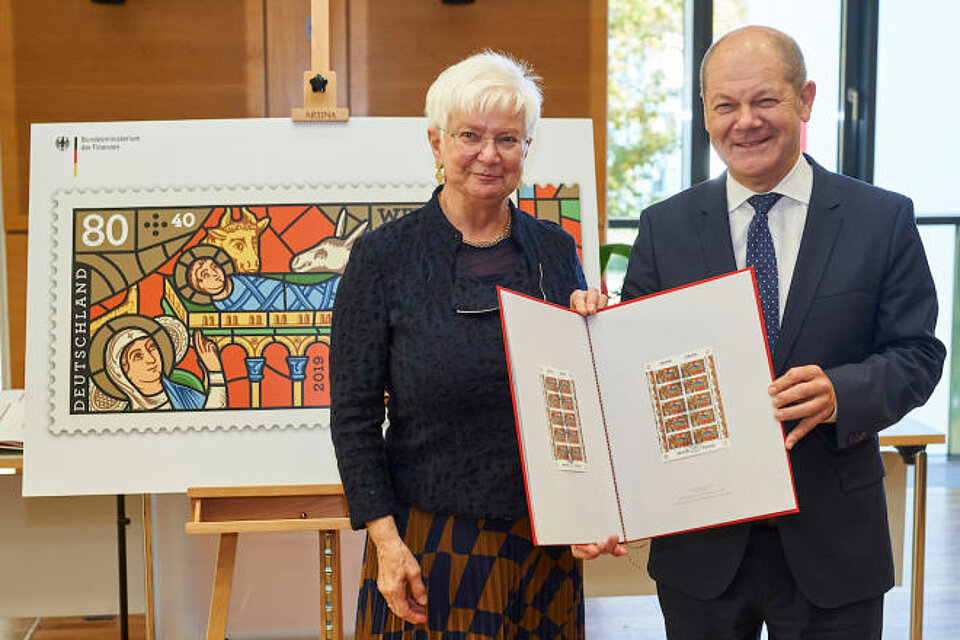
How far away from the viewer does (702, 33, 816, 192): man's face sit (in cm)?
146

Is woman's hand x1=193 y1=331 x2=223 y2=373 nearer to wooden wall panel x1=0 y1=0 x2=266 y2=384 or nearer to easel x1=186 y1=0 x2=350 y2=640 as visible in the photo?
easel x1=186 y1=0 x2=350 y2=640

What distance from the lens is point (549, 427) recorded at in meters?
1.44

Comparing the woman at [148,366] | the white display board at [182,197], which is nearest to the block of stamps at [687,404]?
the white display board at [182,197]

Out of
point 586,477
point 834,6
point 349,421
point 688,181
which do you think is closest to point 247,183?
point 349,421

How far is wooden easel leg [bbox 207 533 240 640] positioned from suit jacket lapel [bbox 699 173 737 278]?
1237 millimetres

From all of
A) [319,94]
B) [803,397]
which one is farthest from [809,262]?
[319,94]

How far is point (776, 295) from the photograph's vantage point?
1.49 metres

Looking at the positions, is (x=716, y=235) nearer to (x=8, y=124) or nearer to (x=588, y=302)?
(x=588, y=302)

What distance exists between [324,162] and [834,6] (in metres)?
3.97

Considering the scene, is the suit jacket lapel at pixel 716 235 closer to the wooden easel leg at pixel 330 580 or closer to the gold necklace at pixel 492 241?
the gold necklace at pixel 492 241

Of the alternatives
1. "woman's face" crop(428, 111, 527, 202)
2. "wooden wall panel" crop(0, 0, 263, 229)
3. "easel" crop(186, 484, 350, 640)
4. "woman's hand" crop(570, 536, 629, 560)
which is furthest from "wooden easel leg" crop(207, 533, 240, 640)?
"wooden wall panel" crop(0, 0, 263, 229)

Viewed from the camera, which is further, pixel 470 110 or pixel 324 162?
pixel 324 162

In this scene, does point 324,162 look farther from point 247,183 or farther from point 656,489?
point 656,489

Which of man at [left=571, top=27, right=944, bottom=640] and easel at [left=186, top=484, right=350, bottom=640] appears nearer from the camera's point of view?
man at [left=571, top=27, right=944, bottom=640]
